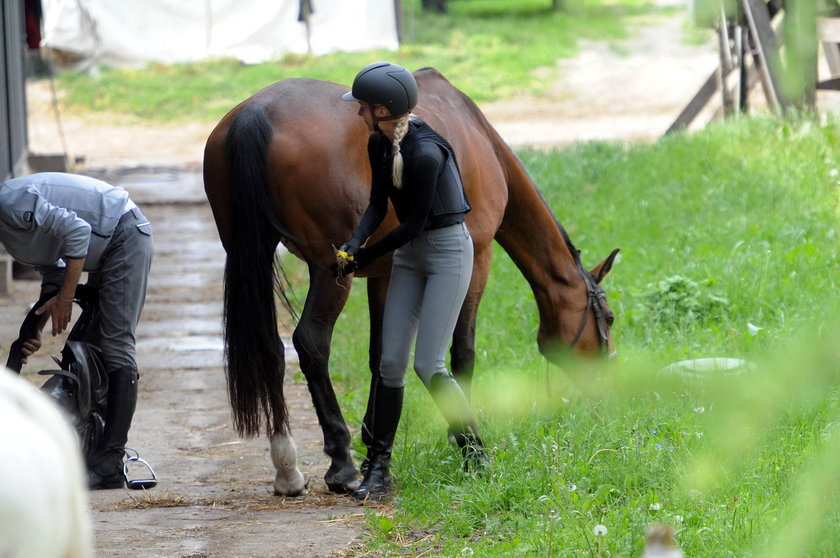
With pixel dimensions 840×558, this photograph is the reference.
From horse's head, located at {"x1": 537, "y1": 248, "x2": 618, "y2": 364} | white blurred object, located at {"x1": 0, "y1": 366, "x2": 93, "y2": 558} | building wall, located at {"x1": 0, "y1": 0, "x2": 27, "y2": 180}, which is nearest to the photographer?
white blurred object, located at {"x1": 0, "y1": 366, "x2": 93, "y2": 558}

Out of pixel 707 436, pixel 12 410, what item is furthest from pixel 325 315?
pixel 12 410

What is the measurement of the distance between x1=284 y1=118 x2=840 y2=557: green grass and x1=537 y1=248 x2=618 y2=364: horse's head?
0.17 meters

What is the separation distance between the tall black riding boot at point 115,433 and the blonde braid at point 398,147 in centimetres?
178

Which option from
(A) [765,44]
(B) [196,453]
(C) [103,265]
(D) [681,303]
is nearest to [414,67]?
(A) [765,44]

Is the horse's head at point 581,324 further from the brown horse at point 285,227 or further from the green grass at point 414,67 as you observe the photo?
the green grass at point 414,67

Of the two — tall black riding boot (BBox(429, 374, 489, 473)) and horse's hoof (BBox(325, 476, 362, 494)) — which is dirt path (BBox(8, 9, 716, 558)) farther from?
tall black riding boot (BBox(429, 374, 489, 473))

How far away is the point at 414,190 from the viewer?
4.61 metres

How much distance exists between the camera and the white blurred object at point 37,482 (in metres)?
1.55

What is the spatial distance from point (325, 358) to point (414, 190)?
1024 millimetres

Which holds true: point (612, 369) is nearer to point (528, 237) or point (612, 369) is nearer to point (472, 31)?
point (528, 237)

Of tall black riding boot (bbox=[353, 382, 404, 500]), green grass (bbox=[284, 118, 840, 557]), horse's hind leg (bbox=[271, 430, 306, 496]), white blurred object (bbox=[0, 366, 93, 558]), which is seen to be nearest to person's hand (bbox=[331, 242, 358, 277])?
tall black riding boot (bbox=[353, 382, 404, 500])

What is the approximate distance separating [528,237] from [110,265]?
7.33ft

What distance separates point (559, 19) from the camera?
1030 inches

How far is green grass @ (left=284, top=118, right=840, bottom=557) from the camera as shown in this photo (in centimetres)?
386
